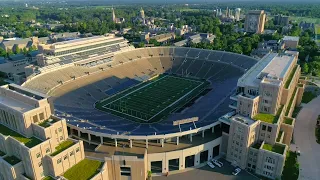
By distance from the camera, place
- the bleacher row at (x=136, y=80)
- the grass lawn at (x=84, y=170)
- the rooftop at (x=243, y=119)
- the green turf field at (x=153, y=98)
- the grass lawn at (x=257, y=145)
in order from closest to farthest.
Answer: the grass lawn at (x=84, y=170) < the rooftop at (x=243, y=119) < the grass lawn at (x=257, y=145) < the bleacher row at (x=136, y=80) < the green turf field at (x=153, y=98)

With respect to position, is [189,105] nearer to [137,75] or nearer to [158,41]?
[137,75]

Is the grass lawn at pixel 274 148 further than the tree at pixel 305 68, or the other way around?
the tree at pixel 305 68

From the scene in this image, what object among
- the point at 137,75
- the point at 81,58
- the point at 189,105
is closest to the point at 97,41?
the point at 81,58

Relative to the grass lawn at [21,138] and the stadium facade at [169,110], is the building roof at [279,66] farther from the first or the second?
the grass lawn at [21,138]

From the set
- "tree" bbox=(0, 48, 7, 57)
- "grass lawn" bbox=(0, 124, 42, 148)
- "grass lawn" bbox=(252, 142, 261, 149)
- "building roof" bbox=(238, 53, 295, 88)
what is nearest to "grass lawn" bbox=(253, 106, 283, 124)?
"grass lawn" bbox=(252, 142, 261, 149)

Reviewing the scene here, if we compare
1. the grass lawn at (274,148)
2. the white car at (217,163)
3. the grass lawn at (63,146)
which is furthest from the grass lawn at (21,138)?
the grass lawn at (274,148)

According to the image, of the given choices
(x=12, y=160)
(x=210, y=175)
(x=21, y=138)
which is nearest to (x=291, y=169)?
(x=210, y=175)

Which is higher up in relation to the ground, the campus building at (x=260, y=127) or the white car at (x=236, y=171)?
the campus building at (x=260, y=127)
